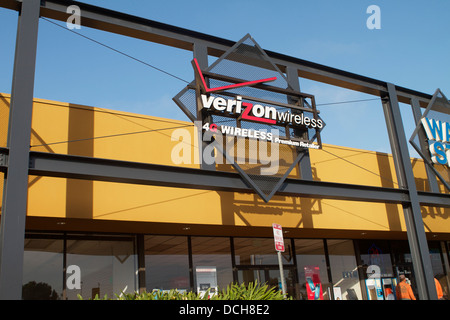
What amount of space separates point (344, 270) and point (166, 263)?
6546 mm

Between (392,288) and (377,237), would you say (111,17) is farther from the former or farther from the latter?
(392,288)

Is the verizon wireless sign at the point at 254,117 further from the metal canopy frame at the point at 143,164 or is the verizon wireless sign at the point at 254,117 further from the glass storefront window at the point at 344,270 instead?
the glass storefront window at the point at 344,270

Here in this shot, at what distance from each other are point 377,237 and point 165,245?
7707 millimetres

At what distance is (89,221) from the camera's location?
10.3 meters

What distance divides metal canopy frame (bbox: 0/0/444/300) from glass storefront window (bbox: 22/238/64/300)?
11.2ft

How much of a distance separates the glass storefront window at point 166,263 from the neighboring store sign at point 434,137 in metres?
7.56

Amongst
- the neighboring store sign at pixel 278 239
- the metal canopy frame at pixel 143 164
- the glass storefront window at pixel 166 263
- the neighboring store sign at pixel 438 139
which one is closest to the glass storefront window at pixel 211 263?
the glass storefront window at pixel 166 263

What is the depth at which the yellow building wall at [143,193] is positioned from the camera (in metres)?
10.1

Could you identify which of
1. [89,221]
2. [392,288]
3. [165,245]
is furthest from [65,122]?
[392,288]

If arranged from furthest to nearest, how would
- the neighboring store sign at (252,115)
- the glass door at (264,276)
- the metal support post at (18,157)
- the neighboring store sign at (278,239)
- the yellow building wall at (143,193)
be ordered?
the glass door at (264,276) < the neighboring store sign at (252,115) < the yellow building wall at (143,193) < the neighboring store sign at (278,239) < the metal support post at (18,157)

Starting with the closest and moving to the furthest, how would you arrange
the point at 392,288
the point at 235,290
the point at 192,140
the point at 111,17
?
the point at 235,290 < the point at 111,17 < the point at 192,140 < the point at 392,288

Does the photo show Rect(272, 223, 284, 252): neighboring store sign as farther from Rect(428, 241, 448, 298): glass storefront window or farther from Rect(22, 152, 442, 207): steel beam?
Rect(428, 241, 448, 298): glass storefront window

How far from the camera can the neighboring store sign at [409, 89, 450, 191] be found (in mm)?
14031

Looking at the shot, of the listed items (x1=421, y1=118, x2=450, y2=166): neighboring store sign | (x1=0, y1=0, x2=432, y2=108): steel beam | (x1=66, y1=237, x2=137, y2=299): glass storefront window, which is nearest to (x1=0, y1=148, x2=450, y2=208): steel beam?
(x1=421, y1=118, x2=450, y2=166): neighboring store sign
